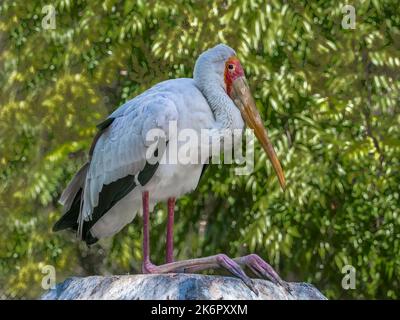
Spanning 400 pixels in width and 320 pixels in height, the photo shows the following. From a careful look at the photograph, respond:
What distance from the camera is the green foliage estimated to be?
715cm

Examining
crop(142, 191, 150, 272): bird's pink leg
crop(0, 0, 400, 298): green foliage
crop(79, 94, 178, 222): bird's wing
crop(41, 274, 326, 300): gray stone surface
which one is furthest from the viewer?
crop(0, 0, 400, 298): green foliage

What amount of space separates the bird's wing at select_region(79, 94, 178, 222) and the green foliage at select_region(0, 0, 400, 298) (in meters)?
2.05

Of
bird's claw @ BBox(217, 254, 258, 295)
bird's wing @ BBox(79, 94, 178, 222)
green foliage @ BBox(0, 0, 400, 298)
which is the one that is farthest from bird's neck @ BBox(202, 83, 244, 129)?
green foliage @ BBox(0, 0, 400, 298)

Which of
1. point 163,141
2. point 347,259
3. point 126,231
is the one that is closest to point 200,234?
point 126,231

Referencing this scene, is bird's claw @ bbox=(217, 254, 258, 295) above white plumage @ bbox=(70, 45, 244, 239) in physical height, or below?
below

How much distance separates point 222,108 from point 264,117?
94.8 inches

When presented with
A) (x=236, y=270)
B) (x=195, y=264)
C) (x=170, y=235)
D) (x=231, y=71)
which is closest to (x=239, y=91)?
(x=231, y=71)

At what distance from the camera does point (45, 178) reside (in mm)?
7559

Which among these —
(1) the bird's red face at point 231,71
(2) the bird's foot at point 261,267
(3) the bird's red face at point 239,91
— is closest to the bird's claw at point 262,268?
(2) the bird's foot at point 261,267

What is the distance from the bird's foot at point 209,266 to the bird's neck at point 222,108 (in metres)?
0.65

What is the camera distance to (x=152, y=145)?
15.9 feet

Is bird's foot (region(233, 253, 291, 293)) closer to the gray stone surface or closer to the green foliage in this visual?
the gray stone surface

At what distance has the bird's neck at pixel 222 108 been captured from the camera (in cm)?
482
